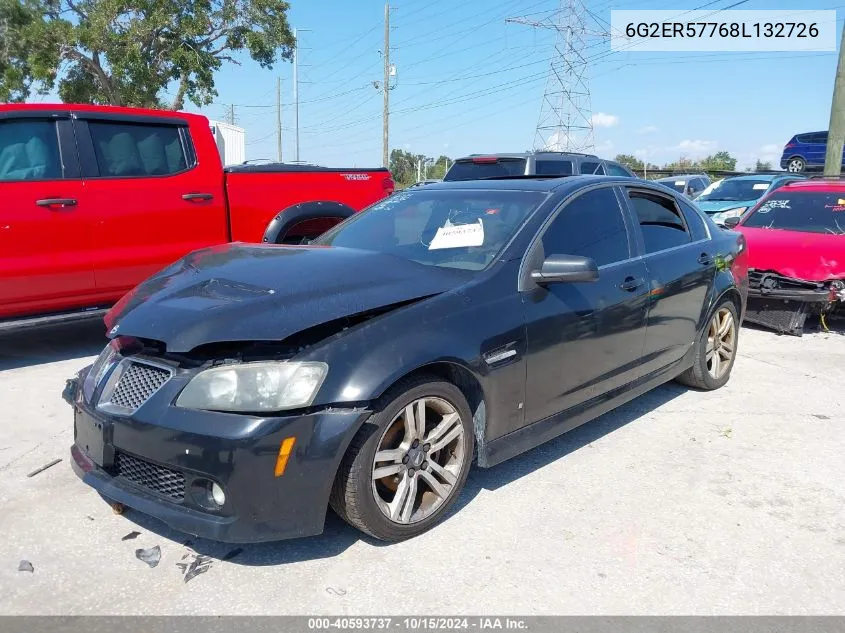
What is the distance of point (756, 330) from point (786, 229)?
3.94 feet

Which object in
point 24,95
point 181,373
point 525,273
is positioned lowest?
point 181,373

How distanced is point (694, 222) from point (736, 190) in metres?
9.80

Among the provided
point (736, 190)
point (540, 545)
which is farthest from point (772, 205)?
point (540, 545)

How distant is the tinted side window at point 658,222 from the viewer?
4.56m

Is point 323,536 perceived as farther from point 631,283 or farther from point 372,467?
point 631,283

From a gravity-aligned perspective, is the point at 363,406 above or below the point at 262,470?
above

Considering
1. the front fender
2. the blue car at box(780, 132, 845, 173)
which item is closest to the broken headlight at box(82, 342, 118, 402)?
the front fender

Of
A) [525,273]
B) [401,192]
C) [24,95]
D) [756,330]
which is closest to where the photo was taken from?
[525,273]

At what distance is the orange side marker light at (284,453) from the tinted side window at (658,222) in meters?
2.76

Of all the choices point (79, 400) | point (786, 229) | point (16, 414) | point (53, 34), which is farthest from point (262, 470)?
point (53, 34)

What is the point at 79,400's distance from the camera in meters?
3.21

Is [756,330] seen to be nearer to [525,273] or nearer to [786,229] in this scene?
[786,229]

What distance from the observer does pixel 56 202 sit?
5.39 meters

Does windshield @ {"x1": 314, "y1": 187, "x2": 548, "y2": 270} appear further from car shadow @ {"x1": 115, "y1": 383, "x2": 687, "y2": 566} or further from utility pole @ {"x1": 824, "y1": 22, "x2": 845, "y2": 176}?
utility pole @ {"x1": 824, "y1": 22, "x2": 845, "y2": 176}
